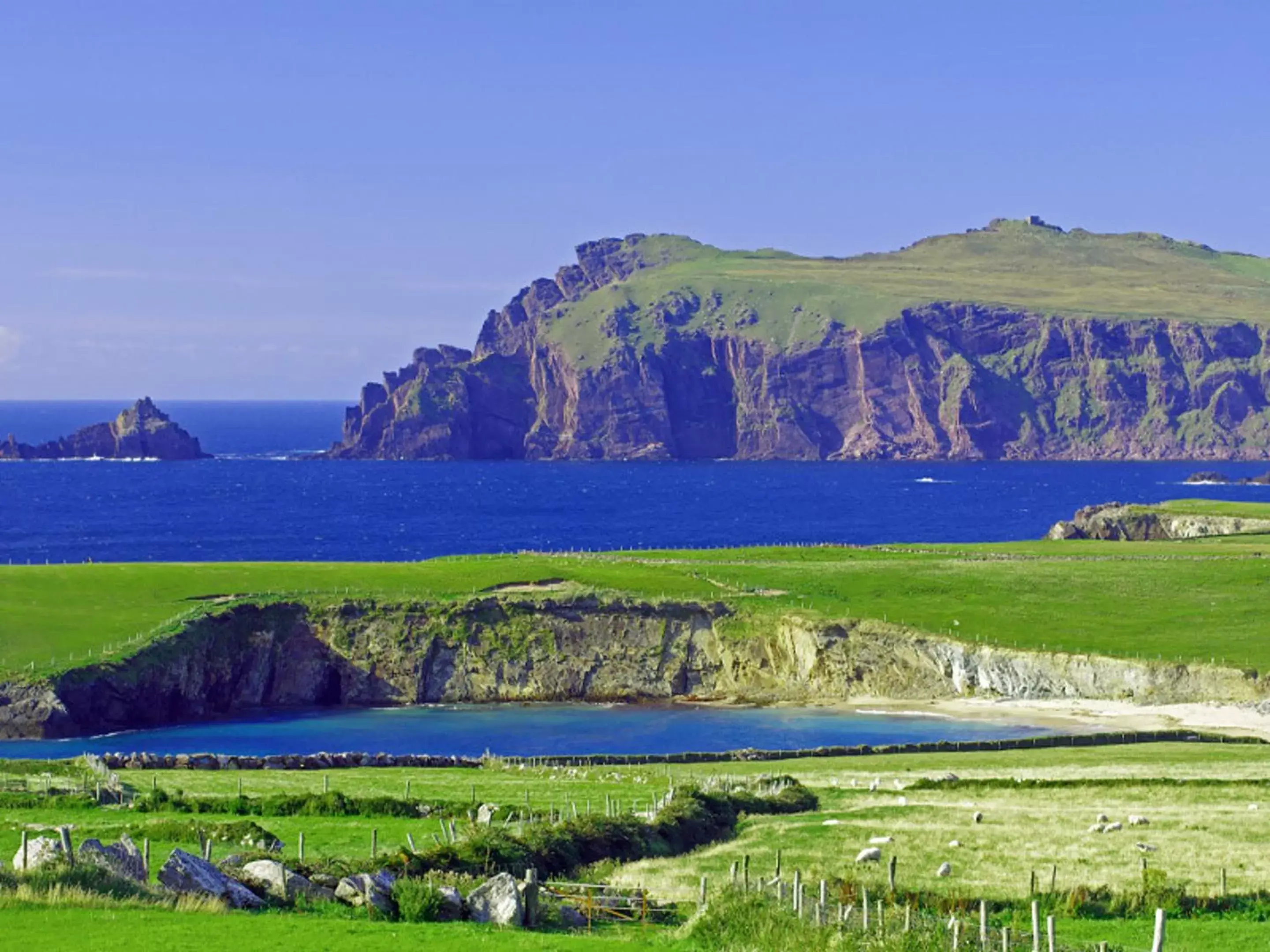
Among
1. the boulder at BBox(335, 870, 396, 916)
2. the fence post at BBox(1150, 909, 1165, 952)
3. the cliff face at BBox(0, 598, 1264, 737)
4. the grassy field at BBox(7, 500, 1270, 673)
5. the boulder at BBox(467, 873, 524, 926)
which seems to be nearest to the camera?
the fence post at BBox(1150, 909, 1165, 952)

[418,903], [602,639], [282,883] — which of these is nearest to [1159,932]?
[418,903]

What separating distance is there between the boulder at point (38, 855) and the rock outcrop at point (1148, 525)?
5922 inches

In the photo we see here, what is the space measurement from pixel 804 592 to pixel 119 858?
83.6 metres

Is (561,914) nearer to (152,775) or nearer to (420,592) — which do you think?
(152,775)

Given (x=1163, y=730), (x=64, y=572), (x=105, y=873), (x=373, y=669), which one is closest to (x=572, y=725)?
(x=373, y=669)

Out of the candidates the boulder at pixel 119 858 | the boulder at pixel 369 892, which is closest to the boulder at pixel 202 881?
the boulder at pixel 119 858

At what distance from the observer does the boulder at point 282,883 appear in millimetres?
31469

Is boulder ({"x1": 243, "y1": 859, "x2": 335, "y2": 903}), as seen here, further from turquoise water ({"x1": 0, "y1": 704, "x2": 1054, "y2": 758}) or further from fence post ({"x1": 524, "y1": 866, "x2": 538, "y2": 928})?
turquoise water ({"x1": 0, "y1": 704, "x2": 1054, "y2": 758})

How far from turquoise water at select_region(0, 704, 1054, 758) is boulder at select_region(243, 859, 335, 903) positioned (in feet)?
166

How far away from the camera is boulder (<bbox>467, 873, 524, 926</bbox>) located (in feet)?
101

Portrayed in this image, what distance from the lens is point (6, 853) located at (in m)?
37.9

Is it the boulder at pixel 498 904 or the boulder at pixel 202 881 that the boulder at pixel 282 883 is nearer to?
the boulder at pixel 202 881

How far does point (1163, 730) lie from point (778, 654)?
86.9 feet

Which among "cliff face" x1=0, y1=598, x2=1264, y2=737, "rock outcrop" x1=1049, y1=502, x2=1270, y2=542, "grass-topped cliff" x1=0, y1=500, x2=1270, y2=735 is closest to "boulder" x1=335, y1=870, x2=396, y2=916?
"grass-topped cliff" x1=0, y1=500, x2=1270, y2=735
